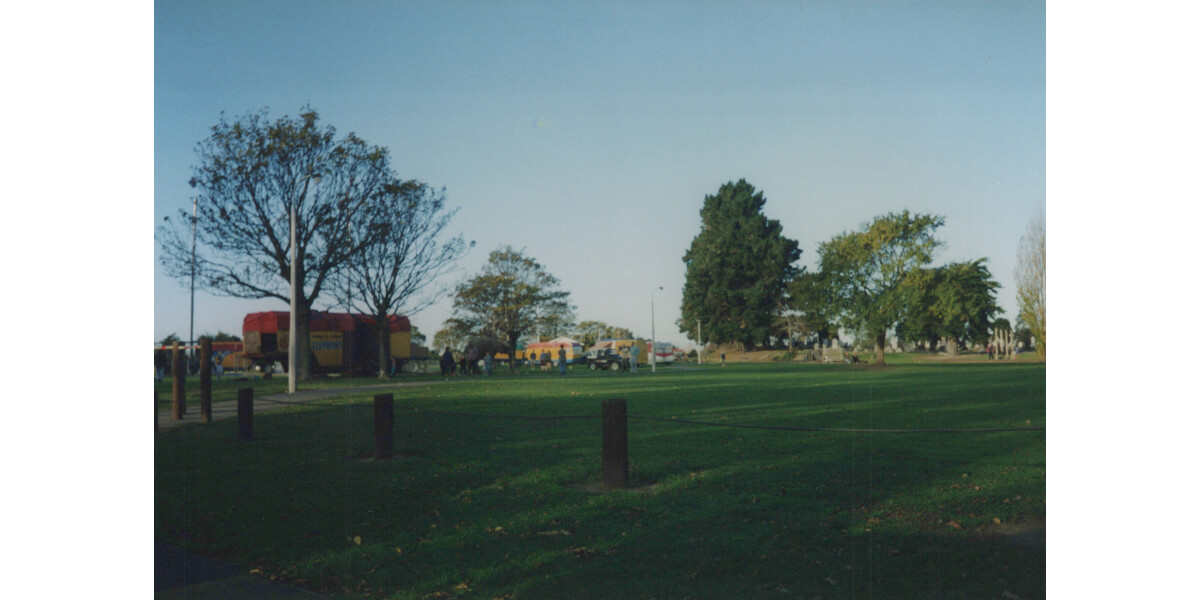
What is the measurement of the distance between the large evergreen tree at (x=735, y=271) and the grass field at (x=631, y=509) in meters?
1.38

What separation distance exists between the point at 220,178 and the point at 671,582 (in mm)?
10131

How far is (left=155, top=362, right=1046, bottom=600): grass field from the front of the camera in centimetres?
424

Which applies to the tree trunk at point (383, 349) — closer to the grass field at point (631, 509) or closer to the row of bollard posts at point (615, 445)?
the grass field at point (631, 509)

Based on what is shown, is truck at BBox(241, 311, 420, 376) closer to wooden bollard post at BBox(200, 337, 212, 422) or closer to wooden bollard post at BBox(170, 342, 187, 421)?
wooden bollard post at BBox(170, 342, 187, 421)

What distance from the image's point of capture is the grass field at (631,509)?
4.24 metres

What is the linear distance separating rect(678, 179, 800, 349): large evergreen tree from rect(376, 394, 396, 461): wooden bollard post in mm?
3764

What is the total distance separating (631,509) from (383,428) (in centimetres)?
364

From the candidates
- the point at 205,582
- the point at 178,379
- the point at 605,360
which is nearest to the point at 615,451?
the point at 205,582

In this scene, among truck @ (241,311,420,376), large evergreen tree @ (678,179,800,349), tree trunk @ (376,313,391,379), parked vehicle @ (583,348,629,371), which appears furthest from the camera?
parked vehicle @ (583,348,629,371)

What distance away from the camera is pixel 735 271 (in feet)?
31.5

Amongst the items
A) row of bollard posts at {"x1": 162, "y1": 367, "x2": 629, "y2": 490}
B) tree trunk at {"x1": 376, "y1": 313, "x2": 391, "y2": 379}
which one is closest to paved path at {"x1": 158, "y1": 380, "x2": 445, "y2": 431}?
row of bollard posts at {"x1": 162, "y1": 367, "x2": 629, "y2": 490}

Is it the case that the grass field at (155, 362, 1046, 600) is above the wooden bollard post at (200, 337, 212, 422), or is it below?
below

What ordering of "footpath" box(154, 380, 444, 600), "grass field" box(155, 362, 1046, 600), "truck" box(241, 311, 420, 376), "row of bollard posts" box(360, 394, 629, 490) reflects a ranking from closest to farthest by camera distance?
"footpath" box(154, 380, 444, 600) < "grass field" box(155, 362, 1046, 600) < "row of bollard posts" box(360, 394, 629, 490) < "truck" box(241, 311, 420, 376)

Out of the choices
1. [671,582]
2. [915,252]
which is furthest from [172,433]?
[915,252]
